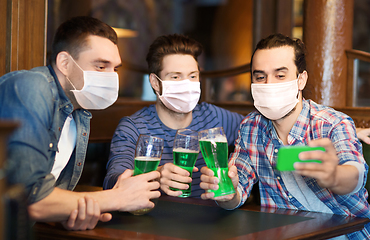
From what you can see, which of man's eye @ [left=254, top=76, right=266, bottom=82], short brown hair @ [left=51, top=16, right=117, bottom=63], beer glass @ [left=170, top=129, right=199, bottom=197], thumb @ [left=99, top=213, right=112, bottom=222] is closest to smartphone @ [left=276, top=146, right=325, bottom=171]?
beer glass @ [left=170, top=129, right=199, bottom=197]

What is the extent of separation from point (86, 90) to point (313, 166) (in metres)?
1.14

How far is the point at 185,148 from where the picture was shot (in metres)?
1.47

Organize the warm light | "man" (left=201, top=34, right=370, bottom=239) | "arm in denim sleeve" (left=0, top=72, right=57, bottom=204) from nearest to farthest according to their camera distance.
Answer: "arm in denim sleeve" (left=0, top=72, right=57, bottom=204) < "man" (left=201, top=34, right=370, bottom=239) < the warm light

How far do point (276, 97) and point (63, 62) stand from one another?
3.60ft

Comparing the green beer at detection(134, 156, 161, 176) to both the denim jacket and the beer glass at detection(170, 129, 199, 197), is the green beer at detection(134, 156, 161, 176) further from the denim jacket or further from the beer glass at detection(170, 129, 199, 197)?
the denim jacket

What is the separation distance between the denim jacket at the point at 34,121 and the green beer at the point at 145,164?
32 cm

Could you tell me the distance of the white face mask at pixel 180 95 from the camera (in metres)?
2.26

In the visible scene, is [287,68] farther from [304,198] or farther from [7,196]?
[7,196]

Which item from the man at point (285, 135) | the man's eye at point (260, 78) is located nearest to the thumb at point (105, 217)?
the man at point (285, 135)

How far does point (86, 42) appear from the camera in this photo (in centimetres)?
179

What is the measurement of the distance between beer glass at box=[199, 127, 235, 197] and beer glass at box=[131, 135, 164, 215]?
0.61ft

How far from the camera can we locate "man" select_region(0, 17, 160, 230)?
1.18 metres

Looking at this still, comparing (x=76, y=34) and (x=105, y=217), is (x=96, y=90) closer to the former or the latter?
(x=76, y=34)

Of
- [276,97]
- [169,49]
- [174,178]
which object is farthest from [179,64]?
[174,178]
